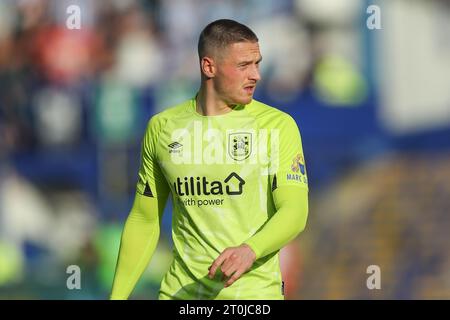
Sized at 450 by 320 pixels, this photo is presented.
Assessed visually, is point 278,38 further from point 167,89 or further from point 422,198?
point 422,198

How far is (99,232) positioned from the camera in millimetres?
10227

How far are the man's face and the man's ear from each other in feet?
0.09

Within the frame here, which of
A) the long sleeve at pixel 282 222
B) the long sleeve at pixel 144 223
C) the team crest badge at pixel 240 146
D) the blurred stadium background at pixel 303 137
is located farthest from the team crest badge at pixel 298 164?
the blurred stadium background at pixel 303 137

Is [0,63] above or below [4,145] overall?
above

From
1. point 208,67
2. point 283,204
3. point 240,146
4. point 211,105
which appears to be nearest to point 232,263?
point 283,204

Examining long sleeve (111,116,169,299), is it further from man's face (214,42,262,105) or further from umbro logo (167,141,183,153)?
man's face (214,42,262,105)

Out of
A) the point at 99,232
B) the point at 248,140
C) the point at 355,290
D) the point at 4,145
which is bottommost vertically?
the point at 355,290

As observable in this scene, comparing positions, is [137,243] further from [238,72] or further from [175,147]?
[238,72]

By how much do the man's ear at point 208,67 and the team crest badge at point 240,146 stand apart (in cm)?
36

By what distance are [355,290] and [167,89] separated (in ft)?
9.27

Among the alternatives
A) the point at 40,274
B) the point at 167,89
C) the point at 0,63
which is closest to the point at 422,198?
the point at 167,89

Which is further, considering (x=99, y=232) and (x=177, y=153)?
(x=99, y=232)

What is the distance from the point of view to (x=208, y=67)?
5.46 m
